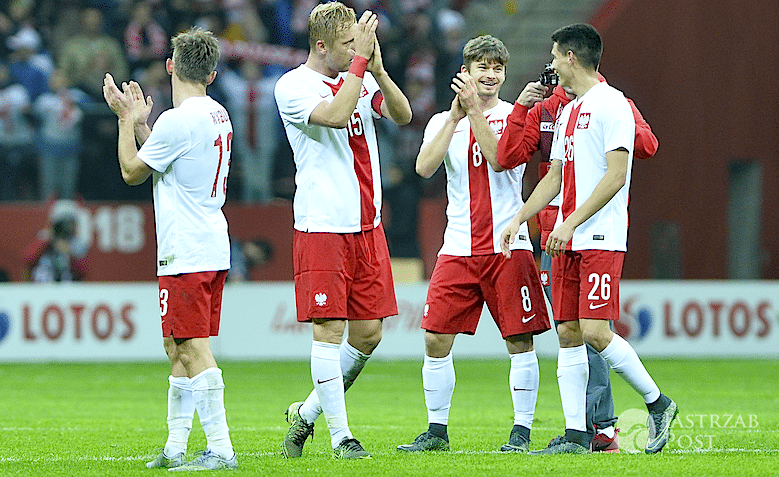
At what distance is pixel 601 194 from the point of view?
609cm

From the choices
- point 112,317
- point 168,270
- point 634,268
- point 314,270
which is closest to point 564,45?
point 314,270

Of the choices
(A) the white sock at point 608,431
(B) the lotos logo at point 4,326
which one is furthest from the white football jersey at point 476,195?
(B) the lotos logo at point 4,326

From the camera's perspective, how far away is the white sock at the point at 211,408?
5.73 m

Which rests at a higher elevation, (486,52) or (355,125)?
(486,52)

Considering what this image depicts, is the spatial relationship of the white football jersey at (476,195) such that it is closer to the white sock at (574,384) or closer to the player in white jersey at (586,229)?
the player in white jersey at (586,229)

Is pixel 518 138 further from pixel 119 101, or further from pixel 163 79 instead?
pixel 163 79

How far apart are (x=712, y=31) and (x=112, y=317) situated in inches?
424

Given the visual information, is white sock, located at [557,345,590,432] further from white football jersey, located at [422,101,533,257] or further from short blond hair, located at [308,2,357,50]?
short blond hair, located at [308,2,357,50]

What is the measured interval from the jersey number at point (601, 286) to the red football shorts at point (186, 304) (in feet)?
6.48

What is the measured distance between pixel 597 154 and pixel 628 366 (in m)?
1.13

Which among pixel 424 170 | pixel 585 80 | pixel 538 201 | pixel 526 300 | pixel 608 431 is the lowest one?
pixel 608 431

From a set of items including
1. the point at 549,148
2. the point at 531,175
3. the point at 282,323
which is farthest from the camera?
the point at 531,175

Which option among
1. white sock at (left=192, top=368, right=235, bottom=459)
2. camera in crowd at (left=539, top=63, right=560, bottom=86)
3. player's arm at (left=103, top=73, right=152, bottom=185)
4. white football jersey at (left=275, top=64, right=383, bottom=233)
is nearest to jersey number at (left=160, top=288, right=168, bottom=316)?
white sock at (left=192, top=368, right=235, bottom=459)

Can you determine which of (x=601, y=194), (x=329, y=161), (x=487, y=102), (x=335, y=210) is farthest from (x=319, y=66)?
(x=601, y=194)
